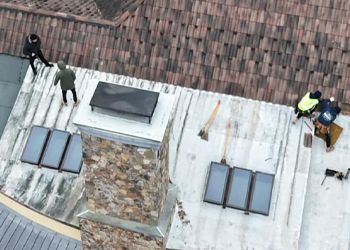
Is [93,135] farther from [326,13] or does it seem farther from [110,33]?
[326,13]

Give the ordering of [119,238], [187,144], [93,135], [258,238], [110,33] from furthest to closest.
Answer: [110,33]
[187,144]
[258,238]
[119,238]
[93,135]

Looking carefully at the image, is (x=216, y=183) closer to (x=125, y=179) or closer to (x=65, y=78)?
(x=125, y=179)

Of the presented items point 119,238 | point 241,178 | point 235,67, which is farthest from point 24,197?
point 235,67

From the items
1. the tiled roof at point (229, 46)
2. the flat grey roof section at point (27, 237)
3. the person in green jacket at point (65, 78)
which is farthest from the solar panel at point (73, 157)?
the tiled roof at point (229, 46)

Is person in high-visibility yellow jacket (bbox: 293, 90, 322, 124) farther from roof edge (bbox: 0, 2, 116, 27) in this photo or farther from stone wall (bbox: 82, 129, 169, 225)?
roof edge (bbox: 0, 2, 116, 27)

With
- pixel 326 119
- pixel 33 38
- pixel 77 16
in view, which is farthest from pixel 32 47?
pixel 326 119

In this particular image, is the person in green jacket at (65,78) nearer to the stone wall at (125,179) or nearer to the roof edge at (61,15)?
the roof edge at (61,15)
